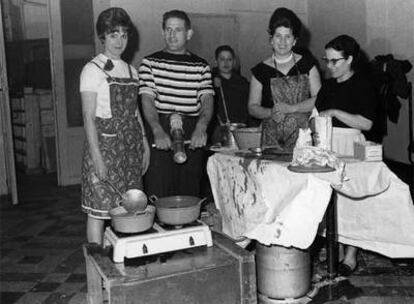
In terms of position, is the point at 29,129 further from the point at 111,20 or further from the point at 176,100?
the point at 111,20

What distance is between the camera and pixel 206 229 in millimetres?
2229

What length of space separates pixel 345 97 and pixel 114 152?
46.9 inches

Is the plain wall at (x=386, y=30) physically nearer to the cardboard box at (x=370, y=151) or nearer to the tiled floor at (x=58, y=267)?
the tiled floor at (x=58, y=267)

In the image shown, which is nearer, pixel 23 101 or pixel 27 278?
pixel 27 278

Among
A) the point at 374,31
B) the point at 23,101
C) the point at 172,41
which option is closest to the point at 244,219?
the point at 172,41

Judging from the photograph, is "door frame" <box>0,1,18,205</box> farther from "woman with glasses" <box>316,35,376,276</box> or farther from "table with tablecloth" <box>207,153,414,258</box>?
"woman with glasses" <box>316,35,376,276</box>

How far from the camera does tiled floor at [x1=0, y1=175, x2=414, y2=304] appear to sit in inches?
102

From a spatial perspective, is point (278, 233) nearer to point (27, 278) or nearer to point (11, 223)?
point (27, 278)

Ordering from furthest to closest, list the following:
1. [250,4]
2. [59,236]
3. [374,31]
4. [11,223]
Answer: [250,4]
[374,31]
[11,223]
[59,236]

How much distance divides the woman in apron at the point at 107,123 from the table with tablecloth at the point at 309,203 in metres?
0.52

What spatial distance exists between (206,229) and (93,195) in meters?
0.64

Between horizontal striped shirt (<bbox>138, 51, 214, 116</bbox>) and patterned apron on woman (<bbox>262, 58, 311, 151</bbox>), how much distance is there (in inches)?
16.5

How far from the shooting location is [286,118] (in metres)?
2.51

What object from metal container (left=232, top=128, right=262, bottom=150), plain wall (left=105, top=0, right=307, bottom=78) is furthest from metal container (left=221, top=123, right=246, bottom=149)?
plain wall (left=105, top=0, right=307, bottom=78)
